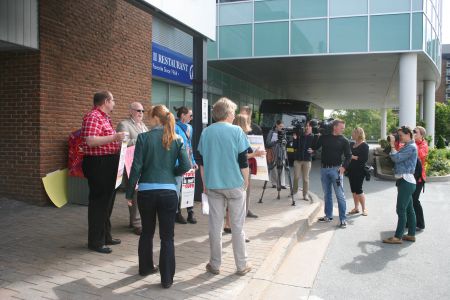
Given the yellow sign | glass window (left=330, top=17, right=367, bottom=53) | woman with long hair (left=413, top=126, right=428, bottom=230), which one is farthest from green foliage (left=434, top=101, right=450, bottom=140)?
the yellow sign

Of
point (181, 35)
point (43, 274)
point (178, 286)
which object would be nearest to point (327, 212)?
point (178, 286)

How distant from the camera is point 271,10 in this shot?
18.5 meters

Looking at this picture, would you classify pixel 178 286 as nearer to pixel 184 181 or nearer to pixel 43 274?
pixel 43 274

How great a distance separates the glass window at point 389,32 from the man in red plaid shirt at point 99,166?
1461 cm

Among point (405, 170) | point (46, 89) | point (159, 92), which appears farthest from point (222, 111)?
point (159, 92)

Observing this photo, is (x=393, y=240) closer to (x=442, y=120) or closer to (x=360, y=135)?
(x=360, y=135)

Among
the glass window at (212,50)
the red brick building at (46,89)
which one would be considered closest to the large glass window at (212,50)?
the glass window at (212,50)

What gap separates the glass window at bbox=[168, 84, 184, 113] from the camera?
1470 centimetres

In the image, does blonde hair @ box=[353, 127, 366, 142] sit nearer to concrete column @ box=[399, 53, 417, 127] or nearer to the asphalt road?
the asphalt road

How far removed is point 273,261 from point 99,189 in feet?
7.24

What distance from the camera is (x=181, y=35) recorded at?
594 inches

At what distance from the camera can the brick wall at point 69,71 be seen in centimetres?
767

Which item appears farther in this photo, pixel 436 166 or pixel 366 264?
pixel 436 166

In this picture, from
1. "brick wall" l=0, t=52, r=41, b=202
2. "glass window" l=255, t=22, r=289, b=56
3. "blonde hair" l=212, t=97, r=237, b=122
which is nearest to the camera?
"blonde hair" l=212, t=97, r=237, b=122
